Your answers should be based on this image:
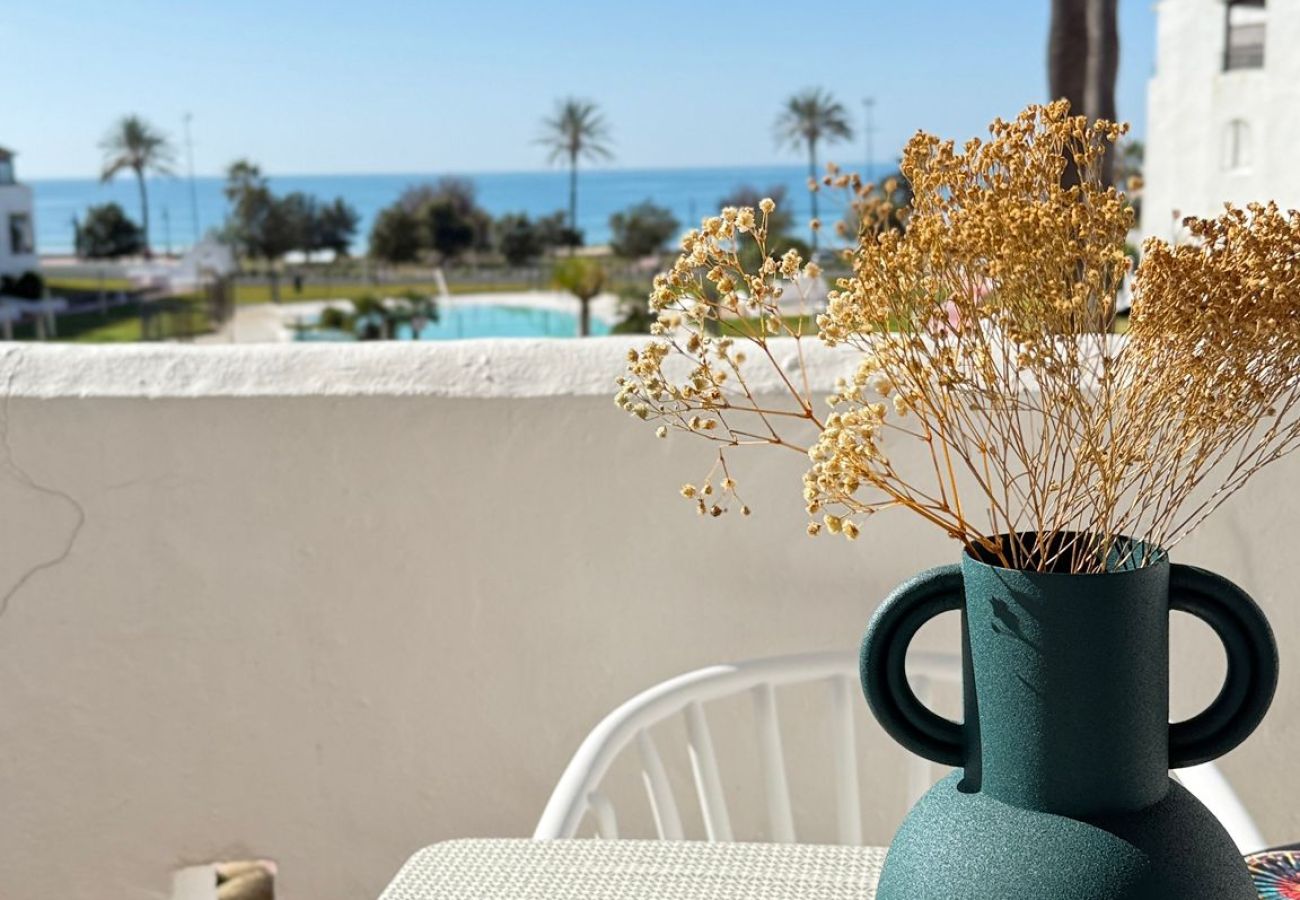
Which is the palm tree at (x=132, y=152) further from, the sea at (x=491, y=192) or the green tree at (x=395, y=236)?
the green tree at (x=395, y=236)

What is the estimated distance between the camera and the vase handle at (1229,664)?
76 centimetres

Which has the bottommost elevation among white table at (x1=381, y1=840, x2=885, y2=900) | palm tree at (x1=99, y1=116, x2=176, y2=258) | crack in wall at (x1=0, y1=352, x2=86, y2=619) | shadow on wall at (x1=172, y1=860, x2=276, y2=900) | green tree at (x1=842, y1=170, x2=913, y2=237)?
shadow on wall at (x1=172, y1=860, x2=276, y2=900)

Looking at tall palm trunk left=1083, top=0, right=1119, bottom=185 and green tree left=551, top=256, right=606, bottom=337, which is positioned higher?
tall palm trunk left=1083, top=0, right=1119, bottom=185

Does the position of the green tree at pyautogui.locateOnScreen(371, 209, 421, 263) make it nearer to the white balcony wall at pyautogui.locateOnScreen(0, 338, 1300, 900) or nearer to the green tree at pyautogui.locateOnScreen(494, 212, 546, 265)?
the green tree at pyautogui.locateOnScreen(494, 212, 546, 265)

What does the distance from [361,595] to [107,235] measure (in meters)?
48.5

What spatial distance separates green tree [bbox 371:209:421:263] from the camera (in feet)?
147

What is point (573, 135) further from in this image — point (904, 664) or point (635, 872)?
point (904, 664)

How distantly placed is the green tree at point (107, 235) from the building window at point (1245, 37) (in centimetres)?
3455

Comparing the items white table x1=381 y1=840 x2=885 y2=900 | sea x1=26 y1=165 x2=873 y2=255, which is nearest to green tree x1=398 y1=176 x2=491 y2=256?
sea x1=26 y1=165 x2=873 y2=255

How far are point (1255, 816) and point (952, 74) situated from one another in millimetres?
71689

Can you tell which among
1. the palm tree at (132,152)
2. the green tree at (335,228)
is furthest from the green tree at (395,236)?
the palm tree at (132,152)

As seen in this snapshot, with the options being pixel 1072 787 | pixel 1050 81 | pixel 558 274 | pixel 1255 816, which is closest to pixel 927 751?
pixel 1072 787

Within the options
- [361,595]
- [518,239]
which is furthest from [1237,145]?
[361,595]

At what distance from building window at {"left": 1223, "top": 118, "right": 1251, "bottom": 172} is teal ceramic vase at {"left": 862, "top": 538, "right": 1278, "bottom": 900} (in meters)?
26.9
